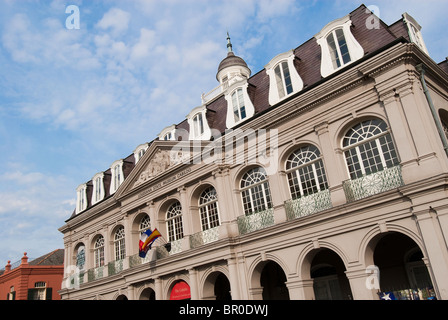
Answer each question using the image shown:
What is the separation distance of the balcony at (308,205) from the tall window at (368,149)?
1351 millimetres

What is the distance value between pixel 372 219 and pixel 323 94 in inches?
213

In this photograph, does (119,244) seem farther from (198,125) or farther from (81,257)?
(198,125)

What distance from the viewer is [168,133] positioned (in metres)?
24.5

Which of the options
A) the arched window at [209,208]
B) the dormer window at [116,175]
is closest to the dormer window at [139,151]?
the dormer window at [116,175]

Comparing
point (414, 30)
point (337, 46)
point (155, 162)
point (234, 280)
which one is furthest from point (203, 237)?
point (414, 30)

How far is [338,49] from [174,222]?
12644mm

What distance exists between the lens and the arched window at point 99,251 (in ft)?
91.0

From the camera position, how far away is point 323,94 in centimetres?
1619

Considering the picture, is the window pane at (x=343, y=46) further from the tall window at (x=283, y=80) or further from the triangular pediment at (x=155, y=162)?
the triangular pediment at (x=155, y=162)

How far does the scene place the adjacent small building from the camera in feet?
116

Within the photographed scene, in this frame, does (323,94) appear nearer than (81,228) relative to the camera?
Yes

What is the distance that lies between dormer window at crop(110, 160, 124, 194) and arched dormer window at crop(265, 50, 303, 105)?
13.5 metres
